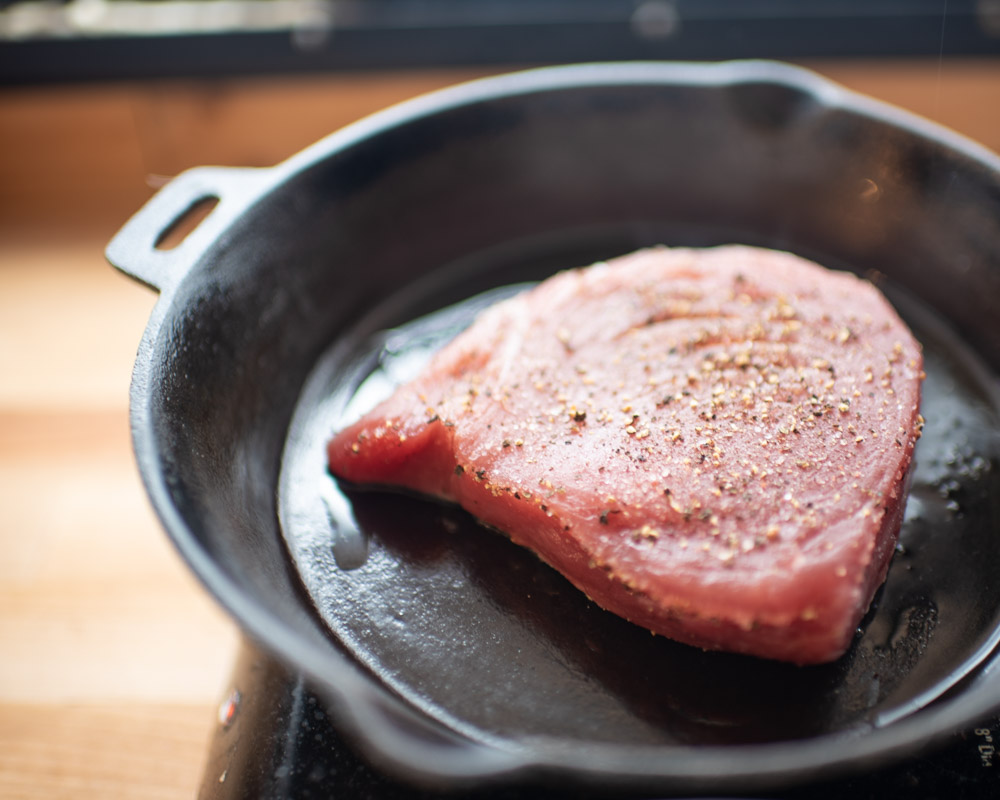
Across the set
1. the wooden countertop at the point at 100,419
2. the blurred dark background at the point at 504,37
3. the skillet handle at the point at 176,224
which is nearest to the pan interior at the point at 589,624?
the wooden countertop at the point at 100,419

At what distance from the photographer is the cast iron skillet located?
118cm

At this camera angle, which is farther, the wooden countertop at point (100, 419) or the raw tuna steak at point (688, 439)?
the wooden countertop at point (100, 419)

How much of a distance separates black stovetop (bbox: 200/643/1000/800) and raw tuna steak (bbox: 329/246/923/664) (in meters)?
0.19

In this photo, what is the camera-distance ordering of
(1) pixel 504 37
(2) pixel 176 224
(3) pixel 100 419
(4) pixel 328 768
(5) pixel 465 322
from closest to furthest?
(4) pixel 328 768
(2) pixel 176 224
(5) pixel 465 322
(3) pixel 100 419
(1) pixel 504 37

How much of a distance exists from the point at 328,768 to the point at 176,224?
3.33ft

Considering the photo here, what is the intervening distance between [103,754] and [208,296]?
2.84 ft

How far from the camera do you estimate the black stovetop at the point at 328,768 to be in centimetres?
112

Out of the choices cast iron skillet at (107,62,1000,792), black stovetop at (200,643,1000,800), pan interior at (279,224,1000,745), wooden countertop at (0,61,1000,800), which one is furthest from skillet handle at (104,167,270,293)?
black stovetop at (200,643,1000,800)

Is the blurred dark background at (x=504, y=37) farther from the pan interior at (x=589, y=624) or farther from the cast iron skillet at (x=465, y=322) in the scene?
the pan interior at (x=589, y=624)

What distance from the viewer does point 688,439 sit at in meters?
1.40

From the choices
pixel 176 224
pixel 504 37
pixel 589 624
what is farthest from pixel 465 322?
pixel 504 37

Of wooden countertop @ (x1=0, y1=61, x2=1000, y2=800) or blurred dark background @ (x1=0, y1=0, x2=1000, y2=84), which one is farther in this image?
blurred dark background @ (x1=0, y1=0, x2=1000, y2=84)

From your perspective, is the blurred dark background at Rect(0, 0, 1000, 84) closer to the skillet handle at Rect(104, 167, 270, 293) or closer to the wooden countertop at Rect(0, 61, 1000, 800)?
the wooden countertop at Rect(0, 61, 1000, 800)

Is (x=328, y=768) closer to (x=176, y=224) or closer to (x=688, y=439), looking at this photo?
(x=688, y=439)
